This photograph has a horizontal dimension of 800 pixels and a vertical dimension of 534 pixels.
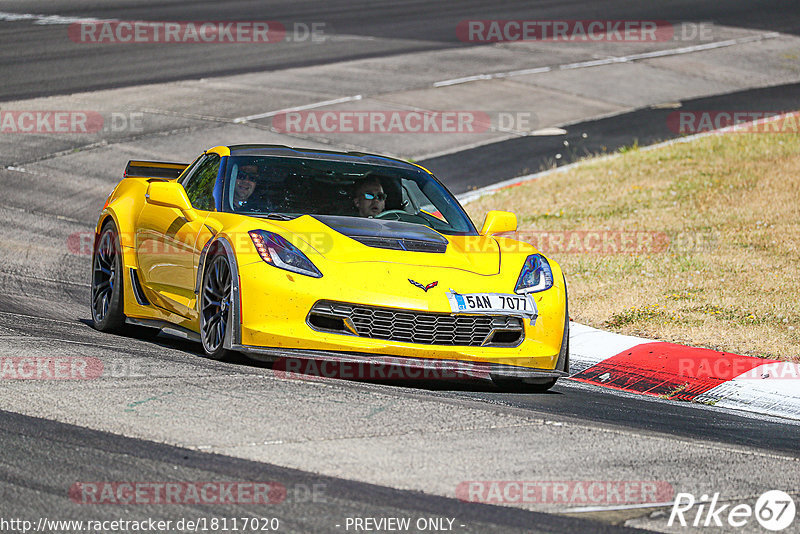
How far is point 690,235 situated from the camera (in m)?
12.7

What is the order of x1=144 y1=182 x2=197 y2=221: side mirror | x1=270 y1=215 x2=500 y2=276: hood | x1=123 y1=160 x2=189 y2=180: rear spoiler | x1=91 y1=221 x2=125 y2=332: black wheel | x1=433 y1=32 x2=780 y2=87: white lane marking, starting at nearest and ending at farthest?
x1=270 y1=215 x2=500 y2=276: hood < x1=144 y1=182 x2=197 y2=221: side mirror < x1=91 y1=221 x2=125 y2=332: black wheel < x1=123 y1=160 x2=189 y2=180: rear spoiler < x1=433 y1=32 x2=780 y2=87: white lane marking

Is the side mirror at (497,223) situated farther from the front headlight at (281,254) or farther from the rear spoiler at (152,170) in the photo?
the rear spoiler at (152,170)

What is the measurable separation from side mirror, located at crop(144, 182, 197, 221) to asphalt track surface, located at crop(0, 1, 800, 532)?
36.4 inches

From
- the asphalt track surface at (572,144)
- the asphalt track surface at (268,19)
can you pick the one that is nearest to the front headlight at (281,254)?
the asphalt track surface at (572,144)

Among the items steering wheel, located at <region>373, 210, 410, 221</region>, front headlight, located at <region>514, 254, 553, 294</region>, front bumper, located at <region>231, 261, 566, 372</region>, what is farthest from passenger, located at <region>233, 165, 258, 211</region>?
front headlight, located at <region>514, 254, 553, 294</region>

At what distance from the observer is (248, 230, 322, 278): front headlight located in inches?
268

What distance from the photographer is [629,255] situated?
1205 centimetres

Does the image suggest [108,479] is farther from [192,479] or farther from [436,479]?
[436,479]

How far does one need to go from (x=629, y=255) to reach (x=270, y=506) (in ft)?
27.1

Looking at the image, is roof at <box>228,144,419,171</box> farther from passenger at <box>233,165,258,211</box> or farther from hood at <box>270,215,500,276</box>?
hood at <box>270,215,500,276</box>

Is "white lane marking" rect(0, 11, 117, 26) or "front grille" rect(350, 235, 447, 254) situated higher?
"white lane marking" rect(0, 11, 117, 26)

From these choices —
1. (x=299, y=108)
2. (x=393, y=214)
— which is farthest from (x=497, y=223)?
(x=299, y=108)

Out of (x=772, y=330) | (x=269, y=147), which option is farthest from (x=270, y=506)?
(x=772, y=330)

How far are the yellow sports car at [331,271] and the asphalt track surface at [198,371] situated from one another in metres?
0.25
